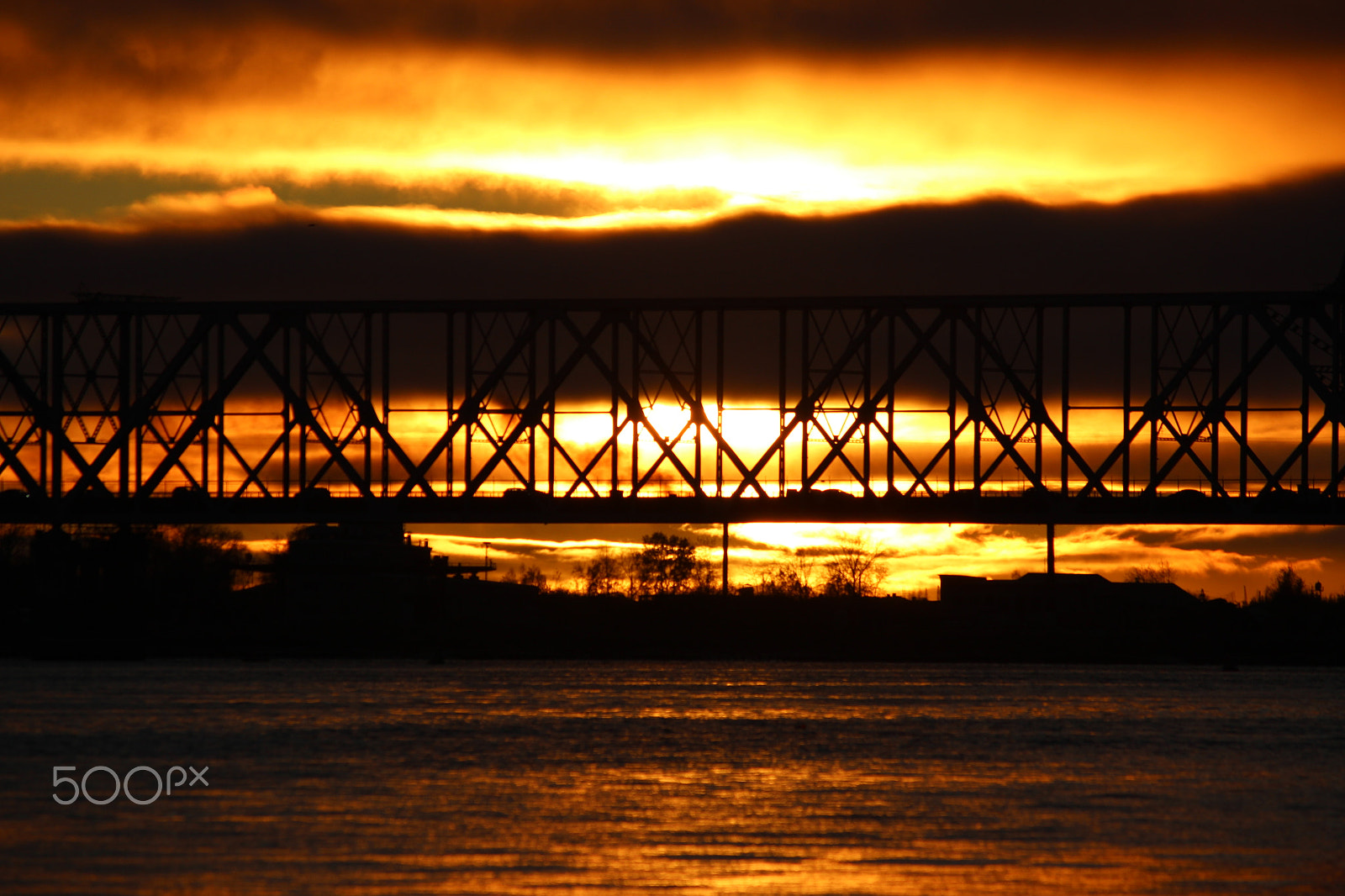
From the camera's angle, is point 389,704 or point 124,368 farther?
point 124,368

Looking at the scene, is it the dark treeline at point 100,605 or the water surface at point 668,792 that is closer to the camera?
the water surface at point 668,792

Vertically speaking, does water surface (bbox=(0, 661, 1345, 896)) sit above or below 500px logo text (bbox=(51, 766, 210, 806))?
below

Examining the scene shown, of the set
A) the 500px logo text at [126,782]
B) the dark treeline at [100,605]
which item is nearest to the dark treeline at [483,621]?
the dark treeline at [100,605]

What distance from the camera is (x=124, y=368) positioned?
120062mm

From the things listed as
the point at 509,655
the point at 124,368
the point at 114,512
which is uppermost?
the point at 124,368

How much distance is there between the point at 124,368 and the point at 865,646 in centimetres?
5438

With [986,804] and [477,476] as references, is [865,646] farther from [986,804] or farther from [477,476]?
[986,804]

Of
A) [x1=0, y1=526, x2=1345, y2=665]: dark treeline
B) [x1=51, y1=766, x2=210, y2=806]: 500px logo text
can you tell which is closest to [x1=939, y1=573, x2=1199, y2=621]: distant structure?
[x1=0, y1=526, x2=1345, y2=665]: dark treeline

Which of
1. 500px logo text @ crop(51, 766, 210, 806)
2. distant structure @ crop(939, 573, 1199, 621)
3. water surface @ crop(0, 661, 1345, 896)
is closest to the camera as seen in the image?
water surface @ crop(0, 661, 1345, 896)

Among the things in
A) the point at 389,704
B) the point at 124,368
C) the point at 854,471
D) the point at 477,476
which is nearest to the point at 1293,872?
the point at 389,704

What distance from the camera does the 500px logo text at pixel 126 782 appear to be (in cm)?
5025

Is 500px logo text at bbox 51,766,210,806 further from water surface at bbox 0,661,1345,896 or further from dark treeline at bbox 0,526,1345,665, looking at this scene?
dark treeline at bbox 0,526,1345,665

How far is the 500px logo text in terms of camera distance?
165ft

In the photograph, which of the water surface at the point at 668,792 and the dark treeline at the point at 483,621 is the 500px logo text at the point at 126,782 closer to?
the water surface at the point at 668,792
